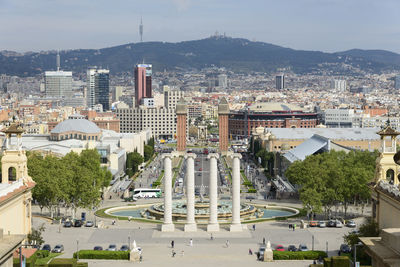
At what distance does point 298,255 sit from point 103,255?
12787 millimetres

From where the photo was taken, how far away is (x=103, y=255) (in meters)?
45.9

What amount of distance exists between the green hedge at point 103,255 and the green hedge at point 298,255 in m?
10.0

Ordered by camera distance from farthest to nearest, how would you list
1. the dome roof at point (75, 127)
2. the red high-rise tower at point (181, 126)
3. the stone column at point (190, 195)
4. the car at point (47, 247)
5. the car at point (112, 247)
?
1. the red high-rise tower at point (181, 126)
2. the dome roof at point (75, 127)
3. the stone column at point (190, 195)
4. the car at point (112, 247)
5. the car at point (47, 247)

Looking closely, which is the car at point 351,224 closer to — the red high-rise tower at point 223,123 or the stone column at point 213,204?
the stone column at point 213,204

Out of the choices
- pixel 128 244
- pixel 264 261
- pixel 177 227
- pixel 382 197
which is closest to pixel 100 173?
pixel 177 227

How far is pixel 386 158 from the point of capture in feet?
153

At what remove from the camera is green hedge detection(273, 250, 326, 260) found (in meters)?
45.9

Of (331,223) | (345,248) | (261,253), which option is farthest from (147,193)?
(345,248)

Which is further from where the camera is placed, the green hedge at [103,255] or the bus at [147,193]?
the bus at [147,193]

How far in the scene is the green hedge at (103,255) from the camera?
4569cm

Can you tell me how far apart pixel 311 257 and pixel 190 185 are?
1473cm

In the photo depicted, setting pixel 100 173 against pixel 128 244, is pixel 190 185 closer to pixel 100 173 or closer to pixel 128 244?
pixel 128 244

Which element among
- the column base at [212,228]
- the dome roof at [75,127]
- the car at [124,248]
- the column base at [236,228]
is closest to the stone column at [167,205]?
the column base at [212,228]

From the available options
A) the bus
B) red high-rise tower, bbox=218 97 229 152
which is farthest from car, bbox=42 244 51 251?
red high-rise tower, bbox=218 97 229 152
